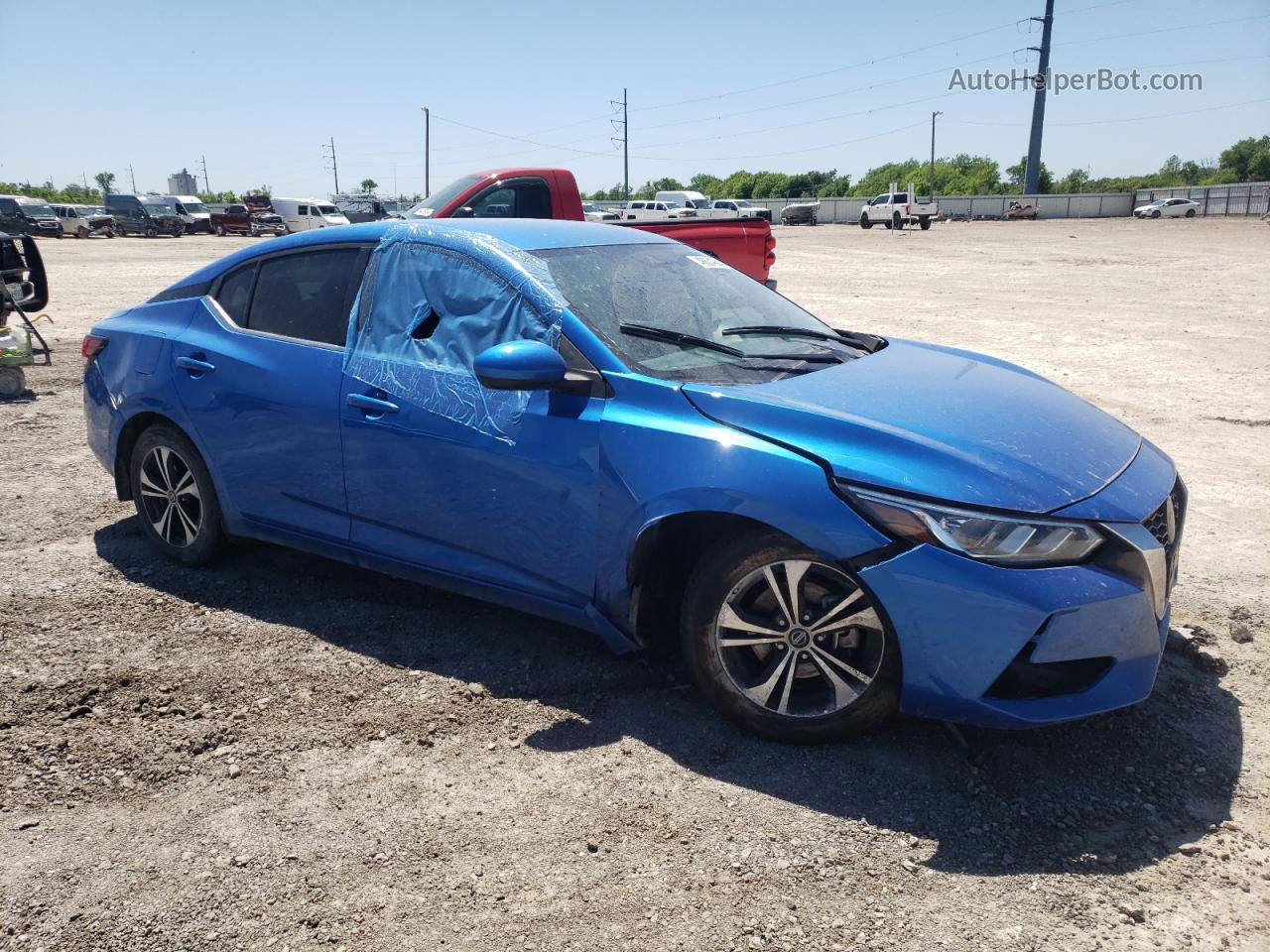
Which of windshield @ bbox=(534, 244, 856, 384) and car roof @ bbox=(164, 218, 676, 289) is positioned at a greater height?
car roof @ bbox=(164, 218, 676, 289)

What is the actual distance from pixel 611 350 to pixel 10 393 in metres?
7.70

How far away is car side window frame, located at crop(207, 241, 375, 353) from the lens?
414 cm

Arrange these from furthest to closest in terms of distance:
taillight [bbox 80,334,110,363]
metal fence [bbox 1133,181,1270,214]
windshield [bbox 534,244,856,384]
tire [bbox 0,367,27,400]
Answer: metal fence [bbox 1133,181,1270,214]
tire [bbox 0,367,27,400]
taillight [bbox 80,334,110,363]
windshield [bbox 534,244,856,384]

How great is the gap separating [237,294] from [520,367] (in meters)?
1.97

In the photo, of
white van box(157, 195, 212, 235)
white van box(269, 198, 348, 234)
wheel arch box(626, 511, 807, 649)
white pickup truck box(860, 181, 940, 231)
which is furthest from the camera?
white van box(157, 195, 212, 235)

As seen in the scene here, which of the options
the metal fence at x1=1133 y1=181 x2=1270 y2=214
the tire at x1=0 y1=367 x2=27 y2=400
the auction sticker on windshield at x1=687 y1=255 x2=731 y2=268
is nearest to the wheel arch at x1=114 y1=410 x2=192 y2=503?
the auction sticker on windshield at x1=687 y1=255 x2=731 y2=268

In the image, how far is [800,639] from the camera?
3102mm

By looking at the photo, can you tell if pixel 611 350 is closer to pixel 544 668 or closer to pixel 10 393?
pixel 544 668

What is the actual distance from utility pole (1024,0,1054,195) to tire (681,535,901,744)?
89.9 metres

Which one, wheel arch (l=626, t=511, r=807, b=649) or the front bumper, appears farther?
wheel arch (l=626, t=511, r=807, b=649)

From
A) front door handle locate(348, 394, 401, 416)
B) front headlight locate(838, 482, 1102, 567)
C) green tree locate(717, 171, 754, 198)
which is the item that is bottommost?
front headlight locate(838, 482, 1102, 567)

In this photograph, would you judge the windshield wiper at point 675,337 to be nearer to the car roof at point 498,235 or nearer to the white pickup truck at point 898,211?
the car roof at point 498,235

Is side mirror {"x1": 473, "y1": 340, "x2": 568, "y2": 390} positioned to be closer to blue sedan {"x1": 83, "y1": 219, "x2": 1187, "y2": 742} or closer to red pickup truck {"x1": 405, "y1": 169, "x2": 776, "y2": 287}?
blue sedan {"x1": 83, "y1": 219, "x2": 1187, "y2": 742}

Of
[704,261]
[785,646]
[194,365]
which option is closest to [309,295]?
[194,365]
